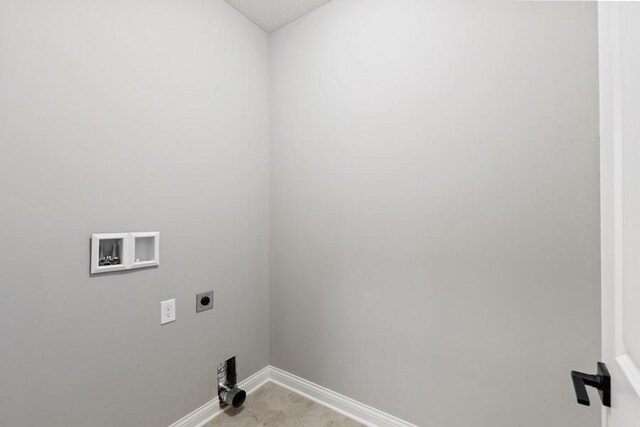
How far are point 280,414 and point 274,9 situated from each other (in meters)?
2.60

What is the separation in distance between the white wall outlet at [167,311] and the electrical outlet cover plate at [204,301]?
5.4 inches

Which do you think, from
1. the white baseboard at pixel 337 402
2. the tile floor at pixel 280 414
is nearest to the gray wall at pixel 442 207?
the white baseboard at pixel 337 402

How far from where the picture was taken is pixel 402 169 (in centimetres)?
152

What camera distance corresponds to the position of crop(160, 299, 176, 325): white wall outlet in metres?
1.46

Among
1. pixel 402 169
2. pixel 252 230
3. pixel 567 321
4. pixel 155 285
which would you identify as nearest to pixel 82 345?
pixel 155 285

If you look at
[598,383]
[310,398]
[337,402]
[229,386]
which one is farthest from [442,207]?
[229,386]

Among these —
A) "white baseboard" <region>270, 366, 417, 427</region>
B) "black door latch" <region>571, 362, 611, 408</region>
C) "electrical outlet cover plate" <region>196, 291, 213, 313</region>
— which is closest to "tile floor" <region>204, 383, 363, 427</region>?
"white baseboard" <region>270, 366, 417, 427</region>

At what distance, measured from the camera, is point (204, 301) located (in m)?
1.65

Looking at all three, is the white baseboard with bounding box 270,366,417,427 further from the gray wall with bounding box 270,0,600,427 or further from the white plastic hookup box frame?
the white plastic hookup box frame

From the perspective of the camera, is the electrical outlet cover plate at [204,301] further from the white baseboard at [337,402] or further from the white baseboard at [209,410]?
the white baseboard at [337,402]

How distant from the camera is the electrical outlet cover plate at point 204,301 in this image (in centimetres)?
162

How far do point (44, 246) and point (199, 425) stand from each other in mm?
1261

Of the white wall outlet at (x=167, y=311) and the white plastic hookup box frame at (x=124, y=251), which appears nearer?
the white plastic hookup box frame at (x=124, y=251)

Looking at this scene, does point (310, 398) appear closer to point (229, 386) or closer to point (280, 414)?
point (280, 414)
